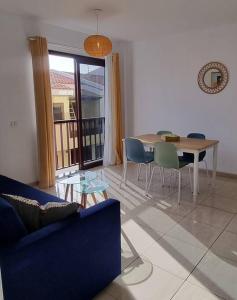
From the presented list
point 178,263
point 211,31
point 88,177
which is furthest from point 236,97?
point 178,263

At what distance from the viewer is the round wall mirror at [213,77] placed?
435 cm

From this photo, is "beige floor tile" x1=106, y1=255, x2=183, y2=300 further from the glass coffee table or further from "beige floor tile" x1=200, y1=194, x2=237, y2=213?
"beige floor tile" x1=200, y1=194, x2=237, y2=213

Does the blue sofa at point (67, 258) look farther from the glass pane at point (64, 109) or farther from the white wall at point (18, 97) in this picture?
the glass pane at point (64, 109)

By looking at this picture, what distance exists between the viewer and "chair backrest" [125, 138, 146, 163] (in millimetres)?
3771

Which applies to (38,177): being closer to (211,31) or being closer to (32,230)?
(32,230)

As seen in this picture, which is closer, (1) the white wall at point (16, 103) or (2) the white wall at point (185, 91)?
(1) the white wall at point (16, 103)

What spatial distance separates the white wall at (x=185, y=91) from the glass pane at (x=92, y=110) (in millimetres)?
677

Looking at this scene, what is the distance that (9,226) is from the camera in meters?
1.41

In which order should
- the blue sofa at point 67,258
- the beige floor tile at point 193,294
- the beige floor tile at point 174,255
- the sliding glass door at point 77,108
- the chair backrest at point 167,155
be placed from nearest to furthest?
1. the blue sofa at point 67,258
2. the beige floor tile at point 193,294
3. the beige floor tile at point 174,255
4. the chair backrest at point 167,155
5. the sliding glass door at point 77,108

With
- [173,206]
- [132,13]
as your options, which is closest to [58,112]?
[132,13]

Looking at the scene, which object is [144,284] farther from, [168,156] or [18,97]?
[18,97]

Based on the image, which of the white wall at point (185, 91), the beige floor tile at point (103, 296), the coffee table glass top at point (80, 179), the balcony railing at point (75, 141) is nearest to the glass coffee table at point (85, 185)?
the coffee table glass top at point (80, 179)

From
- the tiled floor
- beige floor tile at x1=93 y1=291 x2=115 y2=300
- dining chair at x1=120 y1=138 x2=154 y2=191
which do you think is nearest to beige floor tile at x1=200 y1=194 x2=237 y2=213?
the tiled floor

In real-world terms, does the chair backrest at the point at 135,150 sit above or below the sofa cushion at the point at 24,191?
above
